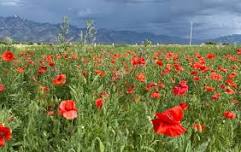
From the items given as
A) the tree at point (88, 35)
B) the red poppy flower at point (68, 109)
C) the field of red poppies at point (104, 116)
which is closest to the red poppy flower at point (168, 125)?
the field of red poppies at point (104, 116)

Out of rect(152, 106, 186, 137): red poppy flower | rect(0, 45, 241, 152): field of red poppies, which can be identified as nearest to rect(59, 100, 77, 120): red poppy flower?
rect(0, 45, 241, 152): field of red poppies

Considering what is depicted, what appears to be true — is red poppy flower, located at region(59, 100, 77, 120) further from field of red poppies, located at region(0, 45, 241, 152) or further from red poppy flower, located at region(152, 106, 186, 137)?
red poppy flower, located at region(152, 106, 186, 137)

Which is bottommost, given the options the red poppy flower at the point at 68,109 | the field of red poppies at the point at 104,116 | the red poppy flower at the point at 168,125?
the field of red poppies at the point at 104,116

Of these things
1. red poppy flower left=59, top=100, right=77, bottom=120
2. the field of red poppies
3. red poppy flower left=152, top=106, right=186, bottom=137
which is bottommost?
the field of red poppies

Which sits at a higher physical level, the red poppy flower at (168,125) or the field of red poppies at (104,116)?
the red poppy flower at (168,125)

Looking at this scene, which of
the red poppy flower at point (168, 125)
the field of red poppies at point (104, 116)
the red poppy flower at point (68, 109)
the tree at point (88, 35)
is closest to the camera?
the red poppy flower at point (168, 125)


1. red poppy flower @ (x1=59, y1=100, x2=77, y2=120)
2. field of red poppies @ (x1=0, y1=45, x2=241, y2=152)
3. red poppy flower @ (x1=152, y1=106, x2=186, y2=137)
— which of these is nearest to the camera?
red poppy flower @ (x1=152, y1=106, x2=186, y2=137)

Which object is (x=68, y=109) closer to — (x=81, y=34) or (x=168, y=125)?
(x=168, y=125)

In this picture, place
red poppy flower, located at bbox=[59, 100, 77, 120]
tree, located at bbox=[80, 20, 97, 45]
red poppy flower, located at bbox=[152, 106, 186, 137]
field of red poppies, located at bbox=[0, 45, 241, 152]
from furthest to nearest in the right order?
tree, located at bbox=[80, 20, 97, 45] → field of red poppies, located at bbox=[0, 45, 241, 152] → red poppy flower, located at bbox=[59, 100, 77, 120] → red poppy flower, located at bbox=[152, 106, 186, 137]

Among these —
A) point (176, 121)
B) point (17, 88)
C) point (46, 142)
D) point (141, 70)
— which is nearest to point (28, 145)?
point (46, 142)

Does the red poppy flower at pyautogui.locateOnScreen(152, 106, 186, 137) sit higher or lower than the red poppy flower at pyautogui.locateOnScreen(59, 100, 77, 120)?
→ higher

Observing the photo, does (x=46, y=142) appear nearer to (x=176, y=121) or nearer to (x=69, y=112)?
(x=69, y=112)

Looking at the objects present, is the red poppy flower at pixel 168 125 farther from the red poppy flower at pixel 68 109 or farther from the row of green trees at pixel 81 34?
the row of green trees at pixel 81 34

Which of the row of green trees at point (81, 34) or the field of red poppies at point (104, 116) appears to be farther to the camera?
the row of green trees at point (81, 34)
